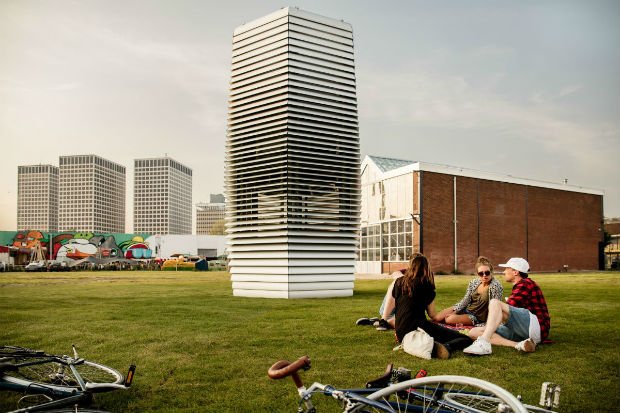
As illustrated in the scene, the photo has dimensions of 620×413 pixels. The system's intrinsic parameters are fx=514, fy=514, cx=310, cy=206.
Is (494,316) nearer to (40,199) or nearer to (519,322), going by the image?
(519,322)

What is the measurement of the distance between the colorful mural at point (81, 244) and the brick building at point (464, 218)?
39149 millimetres

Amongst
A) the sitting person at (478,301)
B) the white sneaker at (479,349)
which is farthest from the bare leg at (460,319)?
the white sneaker at (479,349)

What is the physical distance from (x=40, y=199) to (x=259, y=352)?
215 metres

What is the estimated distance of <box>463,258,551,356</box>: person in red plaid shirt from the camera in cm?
648

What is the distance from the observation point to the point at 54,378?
162 inches

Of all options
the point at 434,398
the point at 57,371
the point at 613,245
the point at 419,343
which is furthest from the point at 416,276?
the point at 613,245

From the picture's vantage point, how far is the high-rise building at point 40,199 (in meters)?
194

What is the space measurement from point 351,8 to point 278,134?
5.45m

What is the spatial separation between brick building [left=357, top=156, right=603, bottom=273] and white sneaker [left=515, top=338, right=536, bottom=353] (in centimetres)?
2927

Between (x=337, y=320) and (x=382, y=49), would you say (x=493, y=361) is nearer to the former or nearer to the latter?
(x=337, y=320)

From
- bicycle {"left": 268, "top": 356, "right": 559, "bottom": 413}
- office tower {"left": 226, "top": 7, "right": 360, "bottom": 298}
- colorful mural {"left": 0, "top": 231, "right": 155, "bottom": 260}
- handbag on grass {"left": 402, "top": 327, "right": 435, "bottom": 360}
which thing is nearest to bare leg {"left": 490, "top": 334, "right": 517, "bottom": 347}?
handbag on grass {"left": 402, "top": 327, "right": 435, "bottom": 360}

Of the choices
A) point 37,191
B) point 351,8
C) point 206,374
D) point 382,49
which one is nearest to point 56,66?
point 351,8

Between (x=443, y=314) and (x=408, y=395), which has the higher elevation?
(x=408, y=395)

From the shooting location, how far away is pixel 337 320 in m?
9.64
